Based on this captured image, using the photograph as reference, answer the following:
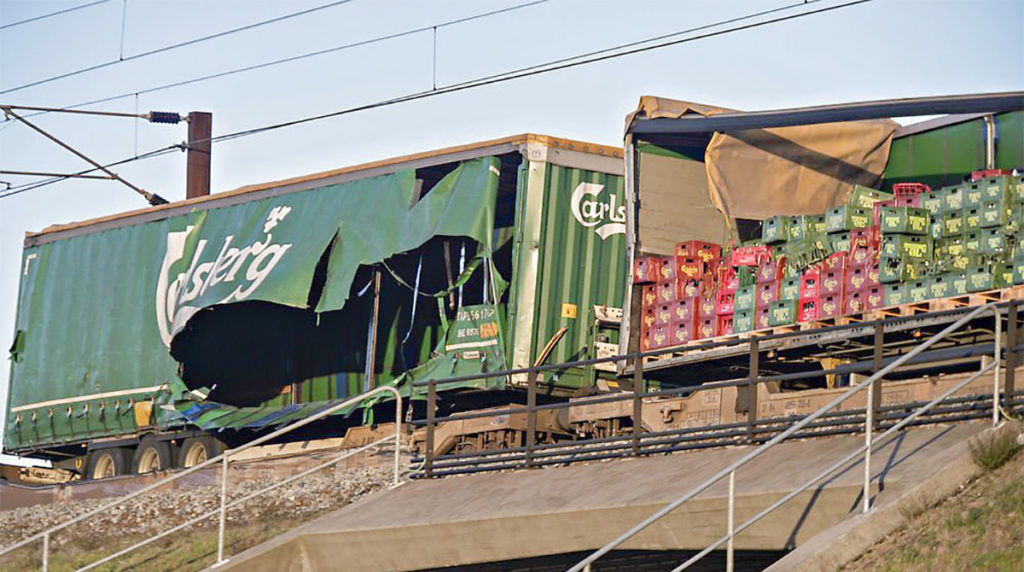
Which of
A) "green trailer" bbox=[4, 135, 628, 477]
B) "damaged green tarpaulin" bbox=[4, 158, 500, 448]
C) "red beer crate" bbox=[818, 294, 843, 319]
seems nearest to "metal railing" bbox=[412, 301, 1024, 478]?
"red beer crate" bbox=[818, 294, 843, 319]

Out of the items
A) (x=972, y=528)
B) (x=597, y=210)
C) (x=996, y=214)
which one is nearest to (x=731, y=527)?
(x=972, y=528)

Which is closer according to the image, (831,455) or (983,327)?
(831,455)

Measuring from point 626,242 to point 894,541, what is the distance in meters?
10.8

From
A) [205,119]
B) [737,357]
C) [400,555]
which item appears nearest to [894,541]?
[400,555]

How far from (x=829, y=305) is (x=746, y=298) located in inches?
47.8

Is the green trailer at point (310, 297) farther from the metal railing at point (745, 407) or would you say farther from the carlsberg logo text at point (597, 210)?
the metal railing at point (745, 407)

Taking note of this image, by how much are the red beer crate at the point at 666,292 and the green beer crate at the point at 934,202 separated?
335cm

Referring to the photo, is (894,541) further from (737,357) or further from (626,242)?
(626,242)

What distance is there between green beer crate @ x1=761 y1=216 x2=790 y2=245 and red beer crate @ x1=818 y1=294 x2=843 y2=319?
1056 mm

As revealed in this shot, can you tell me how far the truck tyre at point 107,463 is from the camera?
87.7 ft

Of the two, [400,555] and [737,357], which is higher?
[737,357]

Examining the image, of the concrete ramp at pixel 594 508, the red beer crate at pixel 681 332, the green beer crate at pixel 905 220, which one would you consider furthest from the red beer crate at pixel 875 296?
the concrete ramp at pixel 594 508

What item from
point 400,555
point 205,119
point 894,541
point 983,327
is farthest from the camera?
point 205,119

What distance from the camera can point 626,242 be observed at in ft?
67.7
